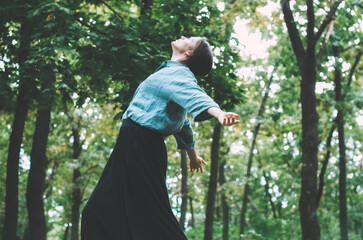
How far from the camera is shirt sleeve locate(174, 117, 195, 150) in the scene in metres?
3.27

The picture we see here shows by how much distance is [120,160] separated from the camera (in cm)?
270

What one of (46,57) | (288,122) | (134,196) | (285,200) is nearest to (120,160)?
(134,196)

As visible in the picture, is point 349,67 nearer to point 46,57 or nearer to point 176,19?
point 176,19

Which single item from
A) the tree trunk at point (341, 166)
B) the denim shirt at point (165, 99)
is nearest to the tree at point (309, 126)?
the tree trunk at point (341, 166)

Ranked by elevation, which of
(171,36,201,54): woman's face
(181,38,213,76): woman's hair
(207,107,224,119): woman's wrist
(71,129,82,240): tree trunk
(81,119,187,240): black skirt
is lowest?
(81,119,187,240): black skirt

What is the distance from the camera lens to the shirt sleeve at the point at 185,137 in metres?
3.27

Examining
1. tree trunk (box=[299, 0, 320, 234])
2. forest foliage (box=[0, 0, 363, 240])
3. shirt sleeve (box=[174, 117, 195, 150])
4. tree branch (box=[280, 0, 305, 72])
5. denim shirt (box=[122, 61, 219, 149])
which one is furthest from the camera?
tree branch (box=[280, 0, 305, 72])

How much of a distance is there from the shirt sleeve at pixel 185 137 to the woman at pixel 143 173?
1.35ft

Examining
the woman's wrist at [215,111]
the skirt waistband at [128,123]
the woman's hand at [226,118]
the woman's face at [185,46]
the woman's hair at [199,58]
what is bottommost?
the woman's hand at [226,118]

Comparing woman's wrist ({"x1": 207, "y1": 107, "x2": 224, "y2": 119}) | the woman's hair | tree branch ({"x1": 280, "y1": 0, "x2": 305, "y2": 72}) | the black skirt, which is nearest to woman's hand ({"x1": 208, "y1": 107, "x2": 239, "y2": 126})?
woman's wrist ({"x1": 207, "y1": 107, "x2": 224, "y2": 119})

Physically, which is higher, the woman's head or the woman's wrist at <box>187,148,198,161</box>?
the woman's head

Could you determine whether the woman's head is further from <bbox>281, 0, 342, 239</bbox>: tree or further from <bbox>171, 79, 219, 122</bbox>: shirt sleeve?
<bbox>281, 0, 342, 239</bbox>: tree

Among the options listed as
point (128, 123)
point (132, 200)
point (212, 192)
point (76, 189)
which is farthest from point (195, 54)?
point (76, 189)

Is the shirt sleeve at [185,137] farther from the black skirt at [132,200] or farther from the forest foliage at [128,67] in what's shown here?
the forest foliage at [128,67]
